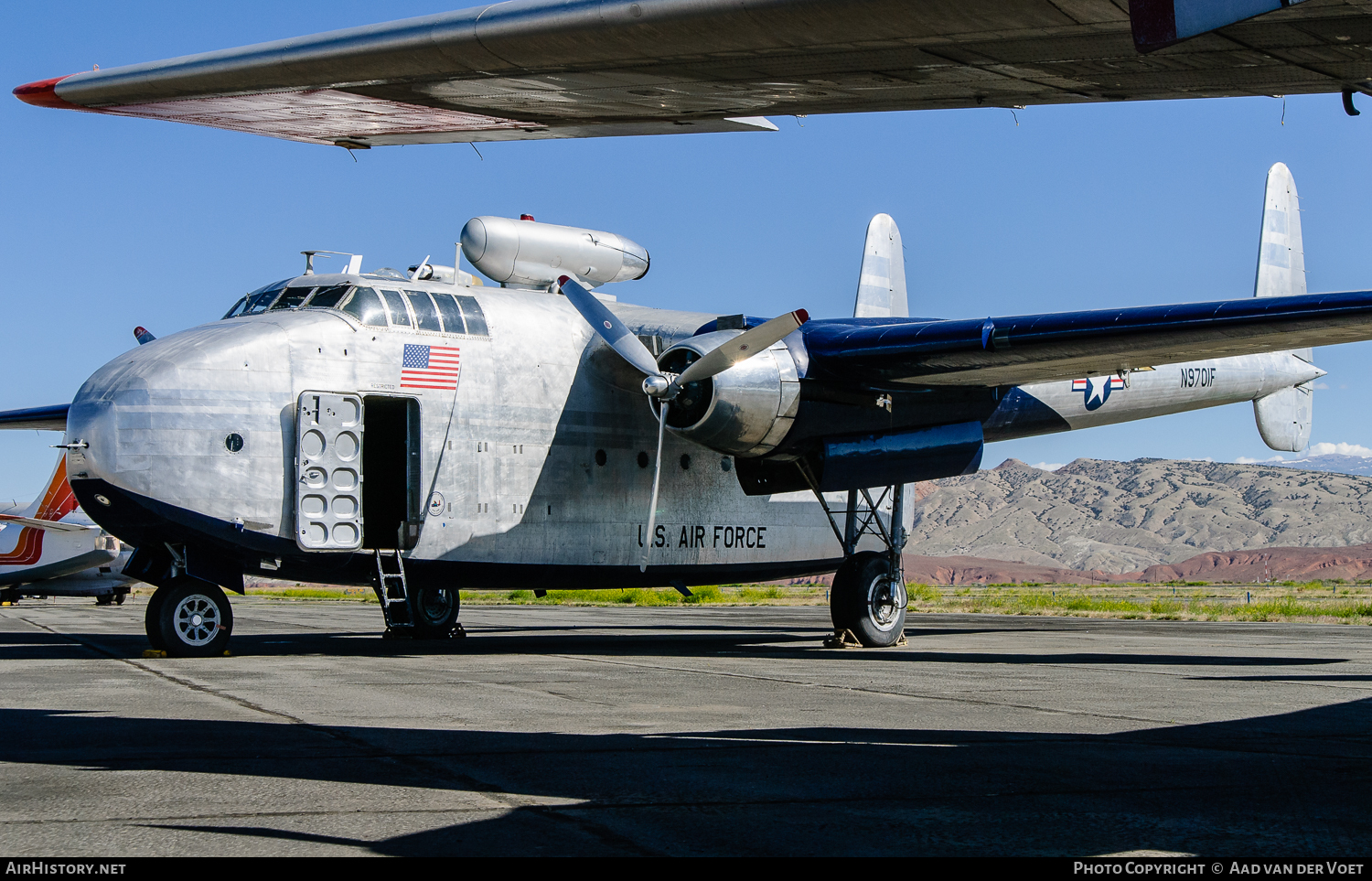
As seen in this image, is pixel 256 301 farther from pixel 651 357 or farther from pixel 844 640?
pixel 844 640

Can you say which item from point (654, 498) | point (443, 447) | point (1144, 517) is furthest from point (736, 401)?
point (1144, 517)

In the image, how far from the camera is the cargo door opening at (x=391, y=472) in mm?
15938

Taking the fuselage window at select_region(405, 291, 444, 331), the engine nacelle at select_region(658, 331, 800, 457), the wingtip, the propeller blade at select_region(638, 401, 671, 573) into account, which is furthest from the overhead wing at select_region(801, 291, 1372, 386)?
the wingtip

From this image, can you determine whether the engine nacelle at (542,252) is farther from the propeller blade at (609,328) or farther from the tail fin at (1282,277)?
the tail fin at (1282,277)

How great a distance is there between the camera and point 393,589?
620 inches

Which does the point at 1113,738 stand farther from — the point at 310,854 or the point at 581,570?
the point at 581,570

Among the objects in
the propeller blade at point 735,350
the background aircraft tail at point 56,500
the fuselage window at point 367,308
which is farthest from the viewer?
the background aircraft tail at point 56,500

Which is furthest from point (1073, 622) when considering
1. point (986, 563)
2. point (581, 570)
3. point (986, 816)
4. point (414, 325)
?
point (986, 563)

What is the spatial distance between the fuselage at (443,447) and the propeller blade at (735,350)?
0.81 m

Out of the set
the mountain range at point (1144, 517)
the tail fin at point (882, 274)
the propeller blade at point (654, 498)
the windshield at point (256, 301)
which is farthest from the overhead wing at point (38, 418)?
the mountain range at point (1144, 517)

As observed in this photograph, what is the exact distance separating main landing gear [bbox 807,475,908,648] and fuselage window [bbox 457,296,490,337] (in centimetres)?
525

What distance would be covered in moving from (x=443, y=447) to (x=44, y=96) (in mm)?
10354

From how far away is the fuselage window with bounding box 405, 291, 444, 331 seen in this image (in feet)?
52.9

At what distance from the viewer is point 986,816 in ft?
19.1
